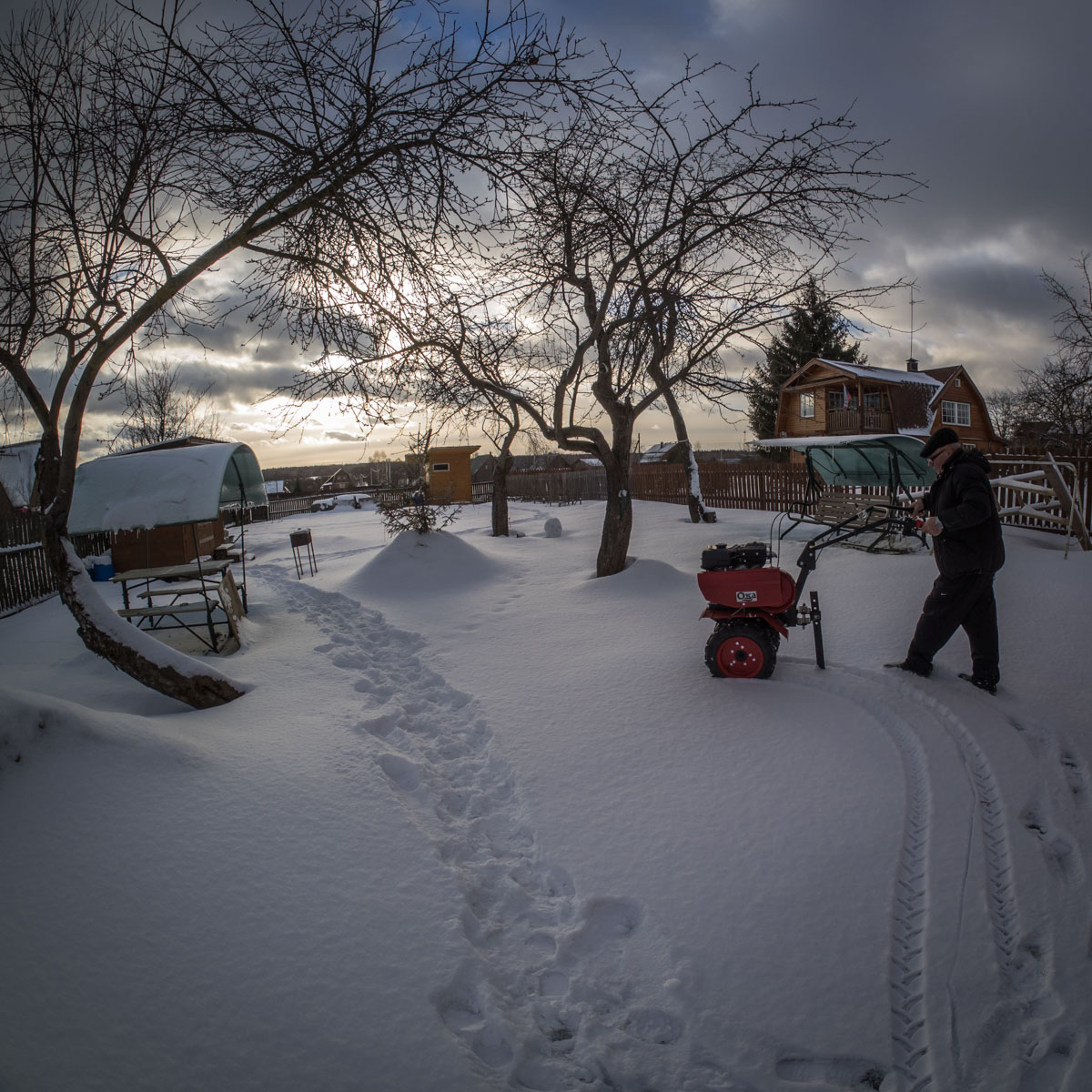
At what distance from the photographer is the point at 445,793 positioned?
12.8 ft

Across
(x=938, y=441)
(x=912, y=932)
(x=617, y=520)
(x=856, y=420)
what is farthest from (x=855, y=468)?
(x=856, y=420)

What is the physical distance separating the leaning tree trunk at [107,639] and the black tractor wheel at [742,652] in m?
4.20

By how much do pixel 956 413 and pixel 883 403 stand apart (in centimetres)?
536

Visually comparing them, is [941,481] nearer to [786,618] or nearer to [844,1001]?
[786,618]

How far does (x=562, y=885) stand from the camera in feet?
10.1

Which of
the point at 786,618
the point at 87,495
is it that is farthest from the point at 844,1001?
the point at 87,495

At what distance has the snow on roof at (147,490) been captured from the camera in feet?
23.8

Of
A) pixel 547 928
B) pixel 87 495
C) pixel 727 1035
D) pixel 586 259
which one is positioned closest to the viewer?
pixel 727 1035

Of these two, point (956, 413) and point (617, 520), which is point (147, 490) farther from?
point (956, 413)

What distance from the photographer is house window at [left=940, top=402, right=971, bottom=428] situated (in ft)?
101

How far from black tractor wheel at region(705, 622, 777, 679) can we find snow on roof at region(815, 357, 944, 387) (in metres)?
21.9

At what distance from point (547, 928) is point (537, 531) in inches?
643

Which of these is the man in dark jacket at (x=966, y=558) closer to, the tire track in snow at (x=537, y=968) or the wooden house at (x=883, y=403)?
the tire track in snow at (x=537, y=968)

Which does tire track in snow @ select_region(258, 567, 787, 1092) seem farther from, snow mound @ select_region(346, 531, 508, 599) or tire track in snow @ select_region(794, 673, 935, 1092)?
snow mound @ select_region(346, 531, 508, 599)
